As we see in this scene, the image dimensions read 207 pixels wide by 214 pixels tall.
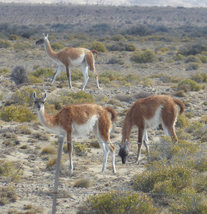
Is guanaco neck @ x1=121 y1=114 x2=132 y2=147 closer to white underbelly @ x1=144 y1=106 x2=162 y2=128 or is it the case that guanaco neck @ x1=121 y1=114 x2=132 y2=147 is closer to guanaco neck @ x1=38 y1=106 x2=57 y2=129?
white underbelly @ x1=144 y1=106 x2=162 y2=128

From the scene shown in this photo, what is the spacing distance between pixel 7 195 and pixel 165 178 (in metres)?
2.72

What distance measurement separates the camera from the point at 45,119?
330 inches

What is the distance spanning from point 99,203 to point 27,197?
1520 millimetres

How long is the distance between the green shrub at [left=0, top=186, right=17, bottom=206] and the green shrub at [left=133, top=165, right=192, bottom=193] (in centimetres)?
214

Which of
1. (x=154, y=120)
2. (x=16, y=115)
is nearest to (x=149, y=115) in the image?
(x=154, y=120)

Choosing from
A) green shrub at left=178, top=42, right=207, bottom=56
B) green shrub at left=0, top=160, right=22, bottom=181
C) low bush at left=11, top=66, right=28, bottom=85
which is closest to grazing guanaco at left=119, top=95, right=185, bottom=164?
green shrub at left=0, top=160, right=22, bottom=181

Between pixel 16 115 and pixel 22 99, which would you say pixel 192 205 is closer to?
pixel 16 115

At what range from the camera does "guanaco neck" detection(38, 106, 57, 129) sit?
830cm

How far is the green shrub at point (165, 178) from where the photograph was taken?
7.35 meters

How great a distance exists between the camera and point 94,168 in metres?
9.32

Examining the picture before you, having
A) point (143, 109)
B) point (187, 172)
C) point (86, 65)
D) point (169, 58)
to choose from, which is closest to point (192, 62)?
point (169, 58)

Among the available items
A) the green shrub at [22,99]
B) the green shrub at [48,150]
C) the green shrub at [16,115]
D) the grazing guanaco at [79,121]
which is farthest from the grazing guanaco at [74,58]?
the grazing guanaco at [79,121]

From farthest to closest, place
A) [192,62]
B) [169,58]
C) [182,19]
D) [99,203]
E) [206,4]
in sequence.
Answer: [206,4], [182,19], [169,58], [192,62], [99,203]

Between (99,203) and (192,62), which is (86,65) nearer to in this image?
(99,203)
